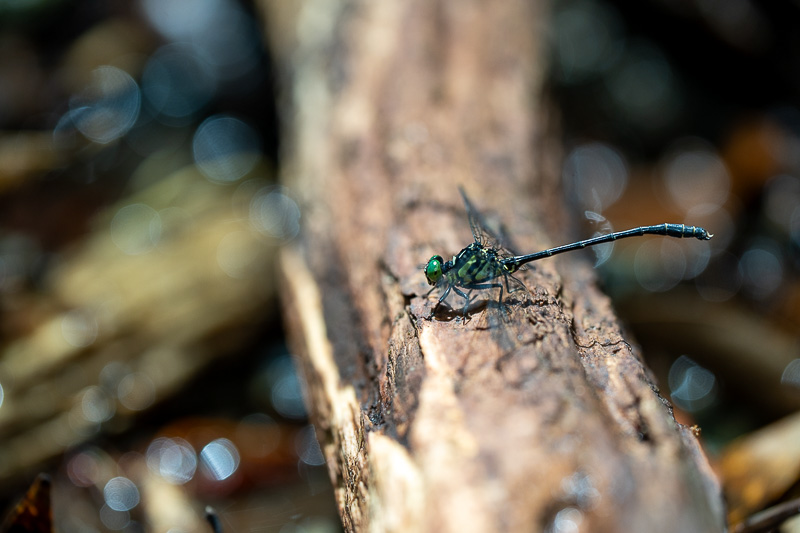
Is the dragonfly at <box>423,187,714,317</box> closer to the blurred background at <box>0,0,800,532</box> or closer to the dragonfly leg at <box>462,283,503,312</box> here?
the dragonfly leg at <box>462,283,503,312</box>

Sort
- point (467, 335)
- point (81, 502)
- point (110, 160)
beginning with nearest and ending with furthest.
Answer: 1. point (467, 335)
2. point (81, 502)
3. point (110, 160)

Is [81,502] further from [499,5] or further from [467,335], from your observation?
[499,5]

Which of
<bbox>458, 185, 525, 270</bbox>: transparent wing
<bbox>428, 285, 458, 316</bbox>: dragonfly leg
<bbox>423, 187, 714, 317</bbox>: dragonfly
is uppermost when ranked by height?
<bbox>458, 185, 525, 270</bbox>: transparent wing

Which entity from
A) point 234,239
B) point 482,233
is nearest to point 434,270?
point 482,233

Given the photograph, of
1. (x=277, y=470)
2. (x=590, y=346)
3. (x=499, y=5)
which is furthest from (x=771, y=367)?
(x=277, y=470)

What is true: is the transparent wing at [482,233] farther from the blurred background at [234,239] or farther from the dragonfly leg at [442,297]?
the blurred background at [234,239]

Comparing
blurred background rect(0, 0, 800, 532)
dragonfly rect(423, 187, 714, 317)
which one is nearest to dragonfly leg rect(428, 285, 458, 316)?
dragonfly rect(423, 187, 714, 317)
